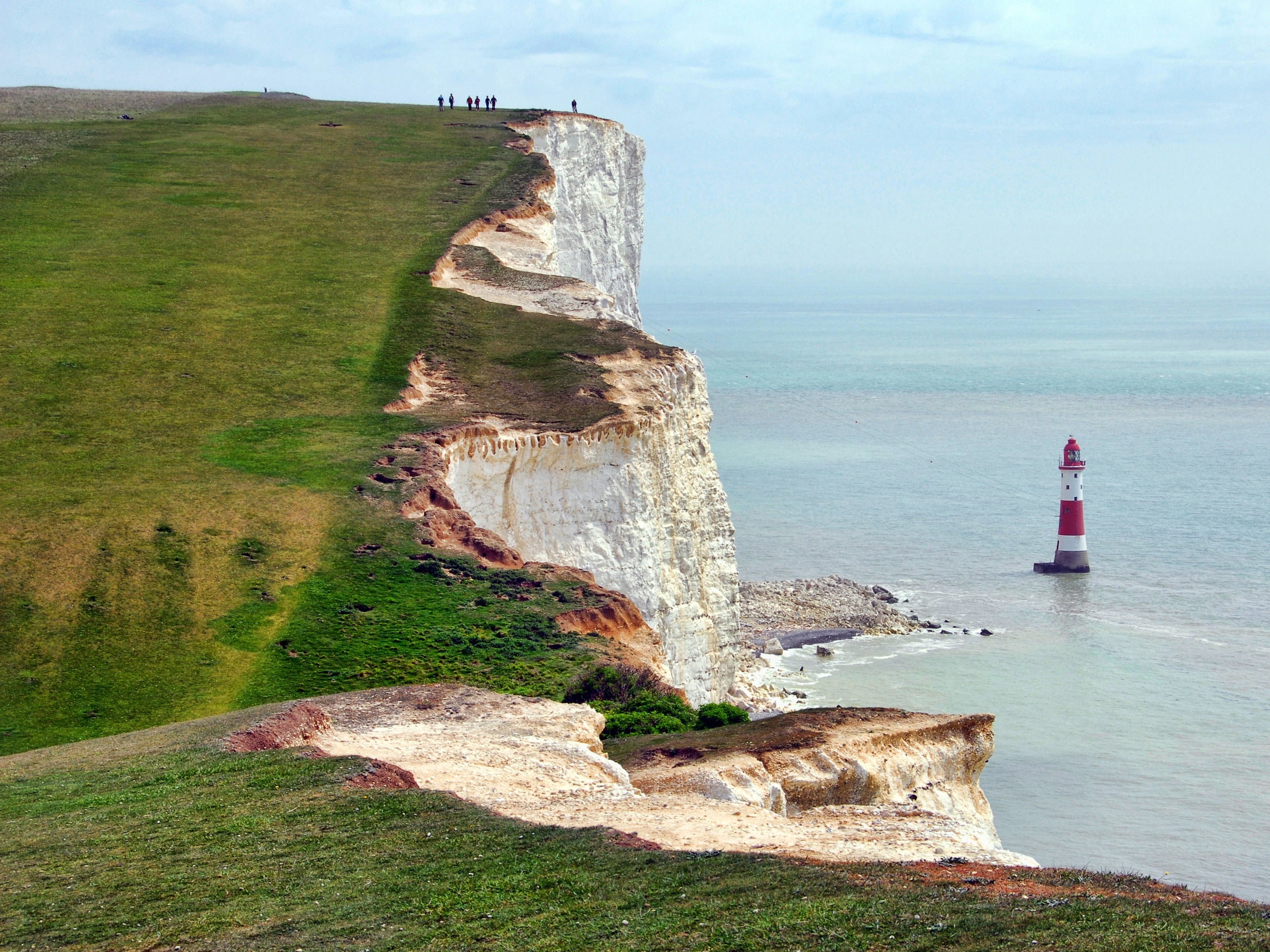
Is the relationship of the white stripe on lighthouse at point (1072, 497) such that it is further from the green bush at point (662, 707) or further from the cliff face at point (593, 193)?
the green bush at point (662, 707)

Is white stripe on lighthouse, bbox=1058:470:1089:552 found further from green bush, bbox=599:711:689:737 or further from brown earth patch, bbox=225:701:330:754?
brown earth patch, bbox=225:701:330:754

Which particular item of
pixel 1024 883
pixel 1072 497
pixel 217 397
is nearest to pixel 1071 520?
pixel 1072 497

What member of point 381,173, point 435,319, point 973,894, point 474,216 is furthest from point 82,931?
point 381,173

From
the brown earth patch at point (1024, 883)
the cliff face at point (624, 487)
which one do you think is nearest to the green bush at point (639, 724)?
the cliff face at point (624, 487)

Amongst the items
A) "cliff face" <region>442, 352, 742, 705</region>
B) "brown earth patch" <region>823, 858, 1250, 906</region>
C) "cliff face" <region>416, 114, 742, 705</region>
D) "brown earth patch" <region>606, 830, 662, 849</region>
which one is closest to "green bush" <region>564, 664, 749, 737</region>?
"cliff face" <region>416, 114, 742, 705</region>

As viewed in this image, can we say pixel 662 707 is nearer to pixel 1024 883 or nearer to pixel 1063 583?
pixel 1024 883

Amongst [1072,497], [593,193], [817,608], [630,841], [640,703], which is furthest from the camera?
[593,193]

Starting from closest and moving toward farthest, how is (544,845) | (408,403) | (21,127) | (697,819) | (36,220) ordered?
(544,845)
(697,819)
(408,403)
(36,220)
(21,127)

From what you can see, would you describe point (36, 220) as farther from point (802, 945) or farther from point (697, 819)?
point (802, 945)
